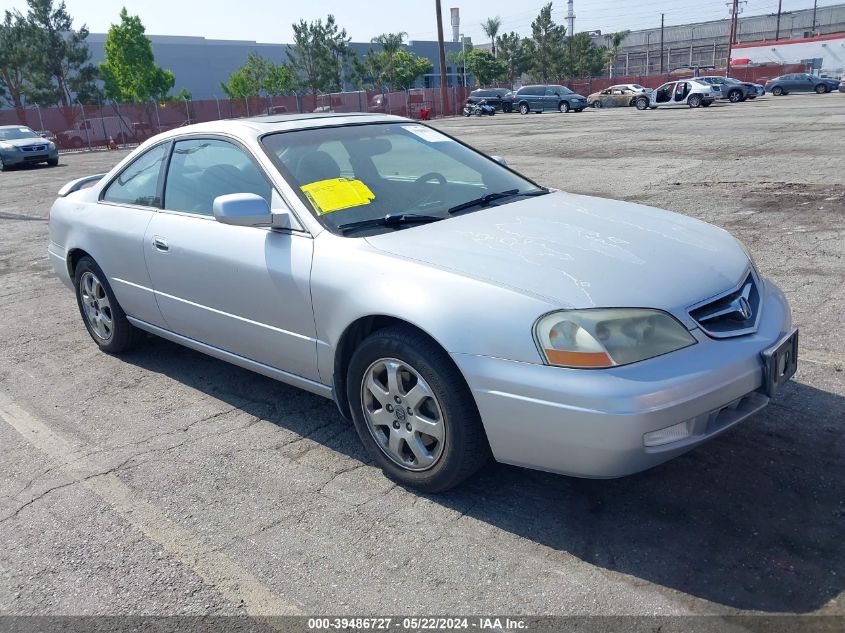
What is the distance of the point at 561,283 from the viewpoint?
9.34ft

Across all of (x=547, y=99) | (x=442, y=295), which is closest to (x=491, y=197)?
(x=442, y=295)

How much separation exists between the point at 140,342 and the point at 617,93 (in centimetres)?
4434

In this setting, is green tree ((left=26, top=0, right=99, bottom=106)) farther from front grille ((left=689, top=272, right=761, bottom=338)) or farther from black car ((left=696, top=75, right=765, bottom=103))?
front grille ((left=689, top=272, right=761, bottom=338))

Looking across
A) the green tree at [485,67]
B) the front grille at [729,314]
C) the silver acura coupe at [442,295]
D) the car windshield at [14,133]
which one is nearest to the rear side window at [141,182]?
the silver acura coupe at [442,295]

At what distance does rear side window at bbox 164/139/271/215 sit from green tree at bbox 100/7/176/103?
5815 cm

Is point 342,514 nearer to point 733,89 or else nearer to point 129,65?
point 733,89

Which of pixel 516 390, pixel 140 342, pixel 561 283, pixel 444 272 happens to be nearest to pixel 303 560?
pixel 516 390

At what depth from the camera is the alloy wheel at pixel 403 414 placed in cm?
308

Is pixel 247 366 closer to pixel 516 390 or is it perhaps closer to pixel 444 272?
pixel 444 272

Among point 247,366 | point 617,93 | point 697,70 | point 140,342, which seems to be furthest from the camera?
point 697,70

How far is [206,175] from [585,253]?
227cm

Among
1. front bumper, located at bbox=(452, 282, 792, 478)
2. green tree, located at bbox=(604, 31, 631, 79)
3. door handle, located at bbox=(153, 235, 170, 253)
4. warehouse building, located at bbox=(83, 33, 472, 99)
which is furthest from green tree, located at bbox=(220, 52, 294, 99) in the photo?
front bumper, located at bbox=(452, 282, 792, 478)

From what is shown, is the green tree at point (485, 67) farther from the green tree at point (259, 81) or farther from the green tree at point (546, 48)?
the green tree at point (259, 81)

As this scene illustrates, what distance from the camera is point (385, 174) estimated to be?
399cm
